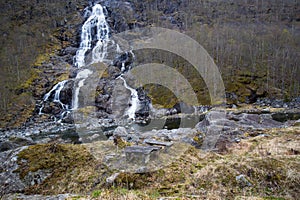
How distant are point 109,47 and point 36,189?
4938cm

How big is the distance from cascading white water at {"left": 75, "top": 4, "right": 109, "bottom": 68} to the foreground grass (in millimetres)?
44511

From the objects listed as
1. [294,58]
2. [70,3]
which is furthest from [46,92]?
[294,58]

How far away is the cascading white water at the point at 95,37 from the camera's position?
163ft

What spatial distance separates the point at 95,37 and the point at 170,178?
54.9 metres

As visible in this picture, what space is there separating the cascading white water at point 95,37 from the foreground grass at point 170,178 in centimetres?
4451

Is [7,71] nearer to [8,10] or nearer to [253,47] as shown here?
[8,10]

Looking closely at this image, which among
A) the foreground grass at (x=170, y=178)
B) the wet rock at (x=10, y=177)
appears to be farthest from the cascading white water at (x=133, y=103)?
the wet rock at (x=10, y=177)

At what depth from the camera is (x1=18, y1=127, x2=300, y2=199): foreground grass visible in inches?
183

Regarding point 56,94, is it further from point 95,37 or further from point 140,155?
point 140,155

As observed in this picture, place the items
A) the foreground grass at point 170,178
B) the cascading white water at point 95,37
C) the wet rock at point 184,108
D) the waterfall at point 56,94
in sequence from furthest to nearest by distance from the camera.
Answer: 1. the cascading white water at point 95,37
2. the waterfall at point 56,94
3. the wet rock at point 184,108
4. the foreground grass at point 170,178

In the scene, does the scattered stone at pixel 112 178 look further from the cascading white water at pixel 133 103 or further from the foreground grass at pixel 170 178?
the cascading white water at pixel 133 103

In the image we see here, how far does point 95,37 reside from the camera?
54.8m

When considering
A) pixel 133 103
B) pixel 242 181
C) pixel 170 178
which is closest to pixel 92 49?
pixel 133 103

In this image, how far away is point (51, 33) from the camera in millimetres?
60531
